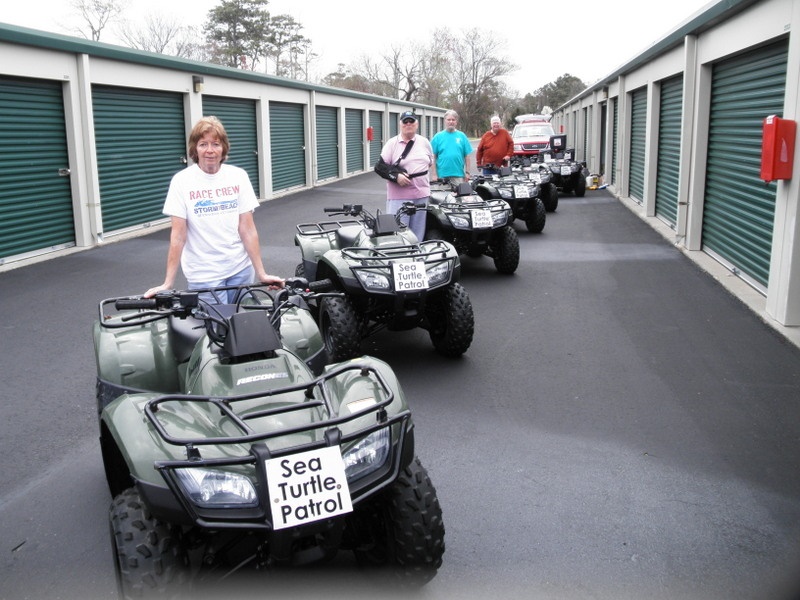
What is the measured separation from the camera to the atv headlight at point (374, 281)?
5629 mm

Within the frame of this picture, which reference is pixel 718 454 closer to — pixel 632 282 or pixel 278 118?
pixel 632 282

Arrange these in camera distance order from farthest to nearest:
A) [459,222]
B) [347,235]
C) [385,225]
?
[459,222] → [347,235] → [385,225]

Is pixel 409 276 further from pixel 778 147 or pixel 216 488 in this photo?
pixel 778 147

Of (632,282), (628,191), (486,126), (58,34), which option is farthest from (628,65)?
(486,126)

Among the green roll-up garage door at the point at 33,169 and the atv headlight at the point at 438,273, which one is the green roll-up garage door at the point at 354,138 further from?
the atv headlight at the point at 438,273

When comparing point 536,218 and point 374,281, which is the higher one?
point 374,281

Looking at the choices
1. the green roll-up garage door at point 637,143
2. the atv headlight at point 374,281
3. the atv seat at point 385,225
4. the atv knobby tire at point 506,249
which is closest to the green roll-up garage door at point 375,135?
the green roll-up garage door at point 637,143

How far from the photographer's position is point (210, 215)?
426 cm

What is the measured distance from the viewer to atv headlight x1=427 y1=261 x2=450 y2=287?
5695mm

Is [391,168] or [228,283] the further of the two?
[391,168]

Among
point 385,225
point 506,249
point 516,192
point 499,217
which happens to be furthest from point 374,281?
point 516,192

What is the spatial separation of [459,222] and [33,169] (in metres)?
6.52

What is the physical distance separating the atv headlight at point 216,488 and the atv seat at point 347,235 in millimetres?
4350

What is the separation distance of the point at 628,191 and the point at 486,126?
2023 inches
